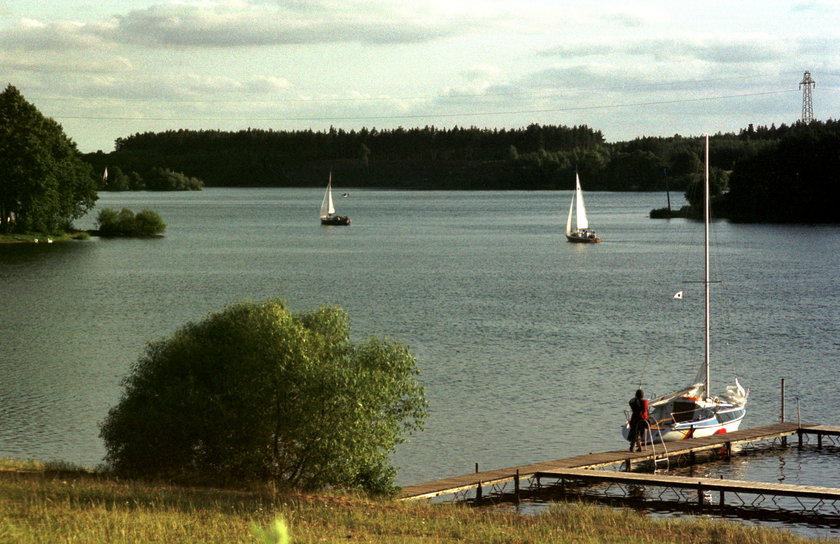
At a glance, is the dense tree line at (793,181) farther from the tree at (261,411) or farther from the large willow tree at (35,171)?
the tree at (261,411)

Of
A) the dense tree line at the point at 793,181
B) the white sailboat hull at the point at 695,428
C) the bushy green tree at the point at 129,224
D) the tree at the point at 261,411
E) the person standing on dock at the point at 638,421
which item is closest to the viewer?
the tree at the point at 261,411

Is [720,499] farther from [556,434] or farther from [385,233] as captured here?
[385,233]

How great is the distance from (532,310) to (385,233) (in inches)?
3637

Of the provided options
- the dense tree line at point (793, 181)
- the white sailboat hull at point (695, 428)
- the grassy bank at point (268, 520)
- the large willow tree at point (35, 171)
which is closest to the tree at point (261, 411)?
the grassy bank at point (268, 520)

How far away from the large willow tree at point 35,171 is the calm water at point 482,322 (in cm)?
462

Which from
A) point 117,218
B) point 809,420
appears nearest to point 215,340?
point 809,420

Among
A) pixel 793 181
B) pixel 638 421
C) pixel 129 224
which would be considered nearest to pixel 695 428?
pixel 638 421

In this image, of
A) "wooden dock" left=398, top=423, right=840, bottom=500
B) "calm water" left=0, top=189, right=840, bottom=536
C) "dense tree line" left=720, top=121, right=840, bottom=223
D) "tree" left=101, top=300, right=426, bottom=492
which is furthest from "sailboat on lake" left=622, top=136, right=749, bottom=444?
"dense tree line" left=720, top=121, right=840, bottom=223

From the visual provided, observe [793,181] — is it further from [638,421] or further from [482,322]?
[638,421]

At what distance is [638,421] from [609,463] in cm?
236

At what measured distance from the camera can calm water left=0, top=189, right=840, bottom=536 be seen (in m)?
38.6

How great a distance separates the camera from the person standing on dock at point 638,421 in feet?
108

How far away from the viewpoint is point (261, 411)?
2647 cm

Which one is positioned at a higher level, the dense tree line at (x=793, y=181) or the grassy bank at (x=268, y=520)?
the dense tree line at (x=793, y=181)
